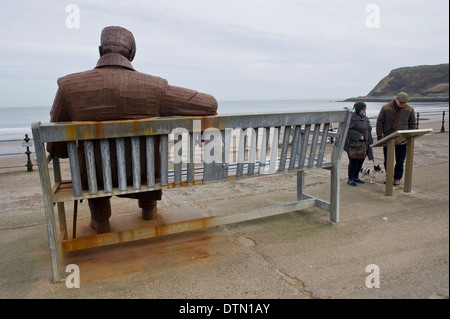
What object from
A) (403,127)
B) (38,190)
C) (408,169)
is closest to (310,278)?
(408,169)

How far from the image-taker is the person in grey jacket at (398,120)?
537 centimetres

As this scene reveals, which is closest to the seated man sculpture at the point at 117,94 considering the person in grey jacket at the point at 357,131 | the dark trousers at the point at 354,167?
the person in grey jacket at the point at 357,131

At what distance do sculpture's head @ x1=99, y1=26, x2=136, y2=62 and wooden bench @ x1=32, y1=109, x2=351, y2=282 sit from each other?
28.5 inches

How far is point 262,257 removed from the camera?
3.05 metres

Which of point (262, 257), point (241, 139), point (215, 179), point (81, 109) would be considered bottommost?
point (262, 257)

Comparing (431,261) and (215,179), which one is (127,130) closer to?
(215,179)

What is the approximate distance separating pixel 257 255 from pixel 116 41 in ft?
7.18

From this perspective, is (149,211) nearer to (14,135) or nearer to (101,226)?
(101,226)

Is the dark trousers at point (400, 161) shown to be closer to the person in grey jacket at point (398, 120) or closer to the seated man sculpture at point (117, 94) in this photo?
the person in grey jacket at point (398, 120)

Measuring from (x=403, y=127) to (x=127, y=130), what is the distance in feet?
14.7

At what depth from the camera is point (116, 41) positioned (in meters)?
2.90

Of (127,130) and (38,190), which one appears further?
(38,190)

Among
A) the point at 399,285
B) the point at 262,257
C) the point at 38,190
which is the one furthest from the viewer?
the point at 38,190

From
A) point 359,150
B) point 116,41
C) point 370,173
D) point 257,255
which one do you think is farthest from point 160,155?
point 370,173
